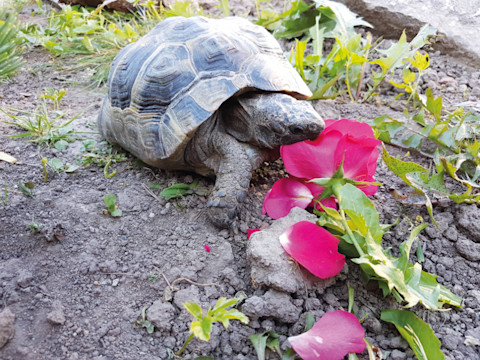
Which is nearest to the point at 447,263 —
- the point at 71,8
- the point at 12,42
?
the point at 12,42

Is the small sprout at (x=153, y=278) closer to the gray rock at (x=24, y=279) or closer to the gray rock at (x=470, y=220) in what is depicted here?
the gray rock at (x=24, y=279)

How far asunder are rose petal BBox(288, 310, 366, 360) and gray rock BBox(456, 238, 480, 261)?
658 millimetres

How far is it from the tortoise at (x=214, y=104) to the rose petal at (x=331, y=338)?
2.35 ft

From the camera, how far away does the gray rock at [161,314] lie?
149 cm

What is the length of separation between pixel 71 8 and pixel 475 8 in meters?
4.17

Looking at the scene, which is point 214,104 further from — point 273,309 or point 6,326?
point 6,326

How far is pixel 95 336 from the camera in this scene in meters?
1.45

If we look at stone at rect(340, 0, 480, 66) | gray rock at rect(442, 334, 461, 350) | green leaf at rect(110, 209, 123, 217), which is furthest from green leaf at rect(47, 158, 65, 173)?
stone at rect(340, 0, 480, 66)

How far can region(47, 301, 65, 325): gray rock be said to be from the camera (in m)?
1.45

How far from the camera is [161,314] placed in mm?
1515

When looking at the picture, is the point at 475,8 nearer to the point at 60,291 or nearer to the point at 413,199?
the point at 413,199

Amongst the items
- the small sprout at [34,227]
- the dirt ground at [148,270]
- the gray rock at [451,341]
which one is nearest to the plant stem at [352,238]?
the dirt ground at [148,270]

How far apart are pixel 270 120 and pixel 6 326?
1359mm

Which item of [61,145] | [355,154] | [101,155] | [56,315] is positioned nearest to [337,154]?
[355,154]
